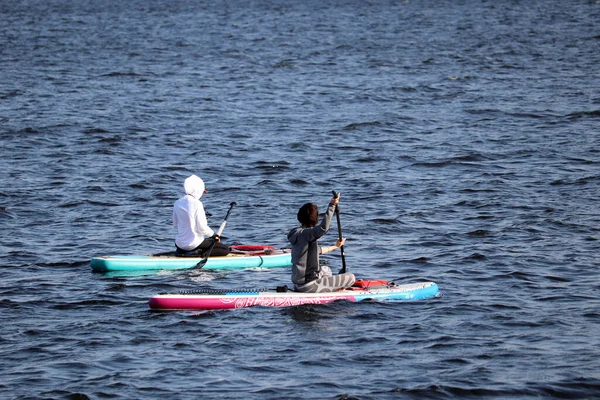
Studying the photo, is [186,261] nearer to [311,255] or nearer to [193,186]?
[193,186]

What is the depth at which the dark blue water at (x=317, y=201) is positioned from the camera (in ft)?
39.1

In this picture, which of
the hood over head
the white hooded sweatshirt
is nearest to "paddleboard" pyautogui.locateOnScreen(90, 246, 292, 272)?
the white hooded sweatshirt

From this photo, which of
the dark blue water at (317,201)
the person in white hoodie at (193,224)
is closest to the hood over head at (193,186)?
the person in white hoodie at (193,224)

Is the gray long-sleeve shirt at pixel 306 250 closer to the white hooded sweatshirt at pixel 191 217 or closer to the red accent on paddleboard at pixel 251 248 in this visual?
the white hooded sweatshirt at pixel 191 217

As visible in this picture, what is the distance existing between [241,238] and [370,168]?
705 cm

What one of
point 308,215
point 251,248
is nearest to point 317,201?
point 251,248

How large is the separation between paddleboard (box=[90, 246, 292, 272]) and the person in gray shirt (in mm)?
2462

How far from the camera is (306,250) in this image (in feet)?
44.6

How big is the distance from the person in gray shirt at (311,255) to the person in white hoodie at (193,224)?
272cm

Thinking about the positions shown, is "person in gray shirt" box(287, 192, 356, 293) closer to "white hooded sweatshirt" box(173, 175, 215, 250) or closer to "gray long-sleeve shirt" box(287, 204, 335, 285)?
"gray long-sleeve shirt" box(287, 204, 335, 285)

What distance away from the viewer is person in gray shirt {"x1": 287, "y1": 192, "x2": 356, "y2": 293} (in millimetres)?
13367

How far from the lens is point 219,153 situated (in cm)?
2720

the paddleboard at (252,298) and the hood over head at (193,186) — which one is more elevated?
the hood over head at (193,186)

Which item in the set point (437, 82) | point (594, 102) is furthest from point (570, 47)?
point (594, 102)
